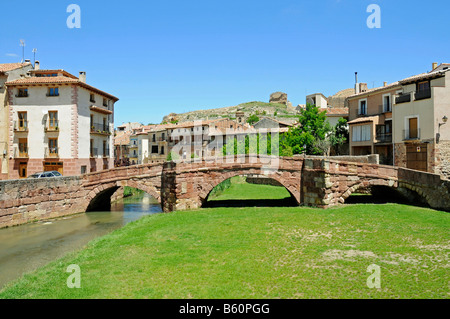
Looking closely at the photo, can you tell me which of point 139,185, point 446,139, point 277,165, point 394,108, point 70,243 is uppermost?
point 394,108

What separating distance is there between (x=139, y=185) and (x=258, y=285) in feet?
54.5

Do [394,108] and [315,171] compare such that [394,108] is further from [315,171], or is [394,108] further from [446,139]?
[315,171]

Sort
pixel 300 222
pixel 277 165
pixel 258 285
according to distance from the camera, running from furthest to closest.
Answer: pixel 277 165 < pixel 300 222 < pixel 258 285

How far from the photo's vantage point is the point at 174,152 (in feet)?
A: 198

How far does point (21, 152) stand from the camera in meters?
33.6

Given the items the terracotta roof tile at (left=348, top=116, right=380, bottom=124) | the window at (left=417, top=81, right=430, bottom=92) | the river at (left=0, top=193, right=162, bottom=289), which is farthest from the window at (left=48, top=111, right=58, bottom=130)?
the window at (left=417, top=81, right=430, bottom=92)

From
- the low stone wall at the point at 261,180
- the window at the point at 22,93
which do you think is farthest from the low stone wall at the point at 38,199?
the low stone wall at the point at 261,180

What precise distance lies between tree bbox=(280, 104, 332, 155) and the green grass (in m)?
27.6

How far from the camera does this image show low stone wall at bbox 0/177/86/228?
67.5 ft

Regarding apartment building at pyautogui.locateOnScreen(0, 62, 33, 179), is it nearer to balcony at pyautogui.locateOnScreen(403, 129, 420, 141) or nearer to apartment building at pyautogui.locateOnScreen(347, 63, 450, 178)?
apartment building at pyautogui.locateOnScreen(347, 63, 450, 178)

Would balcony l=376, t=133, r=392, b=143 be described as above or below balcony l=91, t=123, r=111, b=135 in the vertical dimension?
below

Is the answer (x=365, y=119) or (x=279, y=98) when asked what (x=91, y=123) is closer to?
(x=365, y=119)

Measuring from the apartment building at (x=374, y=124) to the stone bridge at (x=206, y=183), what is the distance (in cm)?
1382
